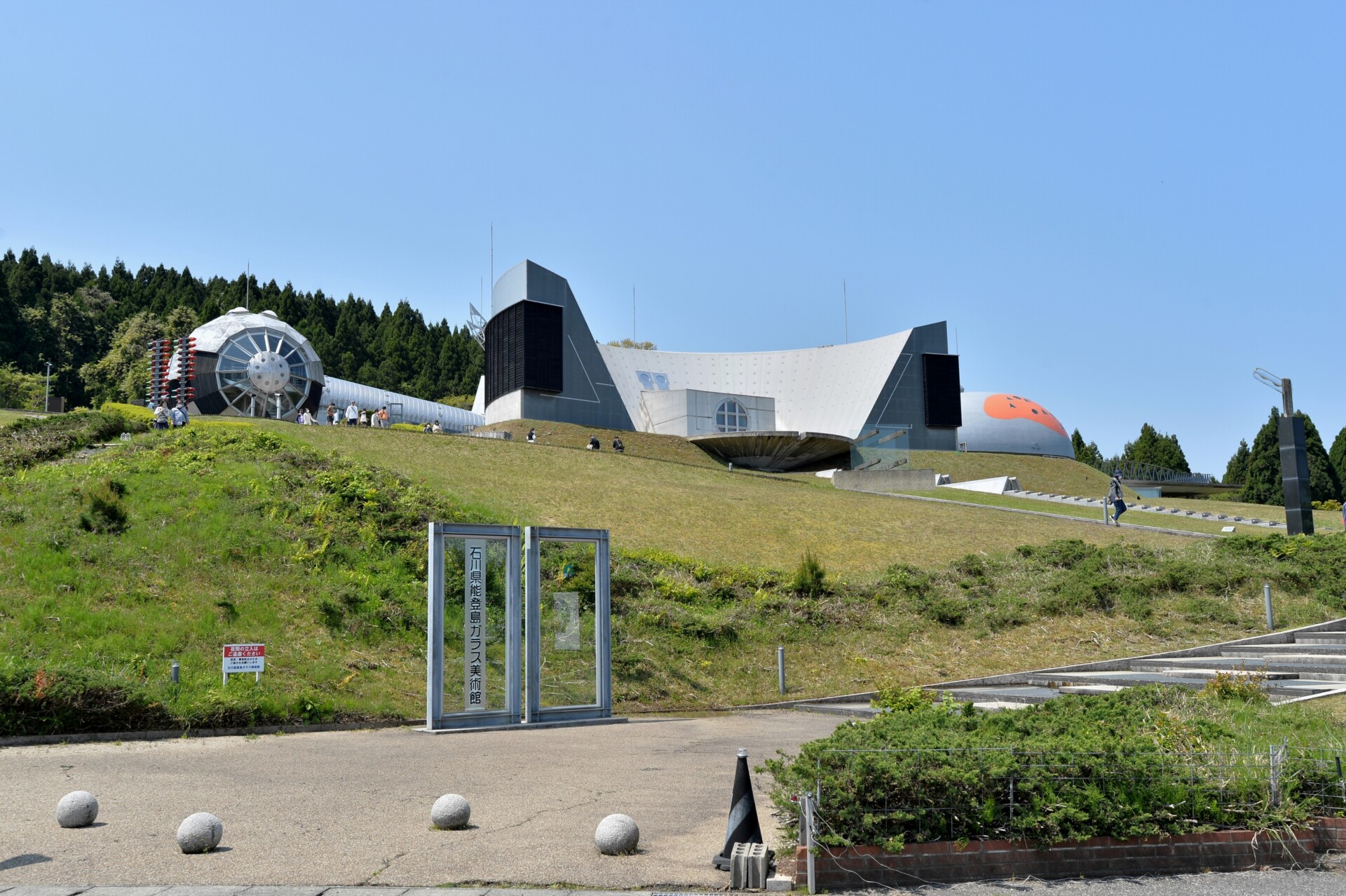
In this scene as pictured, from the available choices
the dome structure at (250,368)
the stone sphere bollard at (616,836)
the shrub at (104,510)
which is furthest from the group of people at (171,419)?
the stone sphere bollard at (616,836)

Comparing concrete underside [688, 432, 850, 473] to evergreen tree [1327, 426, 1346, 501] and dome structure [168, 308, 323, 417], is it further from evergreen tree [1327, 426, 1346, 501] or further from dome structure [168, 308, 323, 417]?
evergreen tree [1327, 426, 1346, 501]

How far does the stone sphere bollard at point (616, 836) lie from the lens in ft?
19.4

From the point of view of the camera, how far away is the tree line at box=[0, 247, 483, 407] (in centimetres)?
7019

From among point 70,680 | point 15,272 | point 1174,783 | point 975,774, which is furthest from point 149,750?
point 15,272

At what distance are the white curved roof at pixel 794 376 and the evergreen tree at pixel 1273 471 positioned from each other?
74.3 ft

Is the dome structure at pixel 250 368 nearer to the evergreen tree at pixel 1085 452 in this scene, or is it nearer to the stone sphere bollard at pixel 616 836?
the stone sphere bollard at pixel 616 836

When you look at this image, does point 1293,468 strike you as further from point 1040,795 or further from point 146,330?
point 146,330

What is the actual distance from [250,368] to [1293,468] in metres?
36.4

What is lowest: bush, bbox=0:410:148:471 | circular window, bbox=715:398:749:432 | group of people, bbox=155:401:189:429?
bush, bbox=0:410:148:471

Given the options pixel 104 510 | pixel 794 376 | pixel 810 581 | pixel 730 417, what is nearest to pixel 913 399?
pixel 794 376

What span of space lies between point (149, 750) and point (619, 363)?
53422 millimetres

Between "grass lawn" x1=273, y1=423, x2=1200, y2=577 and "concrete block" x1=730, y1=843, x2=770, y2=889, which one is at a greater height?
"grass lawn" x1=273, y1=423, x2=1200, y2=577

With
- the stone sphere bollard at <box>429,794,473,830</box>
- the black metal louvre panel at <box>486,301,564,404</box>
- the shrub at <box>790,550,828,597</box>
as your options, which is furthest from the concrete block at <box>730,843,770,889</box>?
the black metal louvre panel at <box>486,301,564,404</box>

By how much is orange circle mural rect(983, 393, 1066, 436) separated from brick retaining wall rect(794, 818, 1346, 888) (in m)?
64.7
